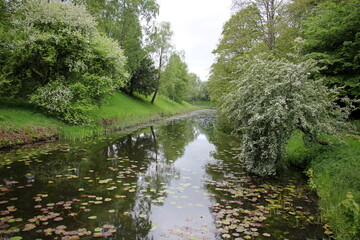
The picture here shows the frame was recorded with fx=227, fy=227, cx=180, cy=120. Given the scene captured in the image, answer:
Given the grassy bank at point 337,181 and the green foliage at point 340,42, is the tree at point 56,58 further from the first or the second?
the green foliage at point 340,42

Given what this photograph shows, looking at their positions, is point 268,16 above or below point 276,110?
above

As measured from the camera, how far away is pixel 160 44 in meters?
36.5

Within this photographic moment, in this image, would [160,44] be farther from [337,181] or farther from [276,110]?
[337,181]

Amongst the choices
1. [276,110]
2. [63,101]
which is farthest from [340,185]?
[63,101]

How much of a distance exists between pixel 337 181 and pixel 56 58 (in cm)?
1731

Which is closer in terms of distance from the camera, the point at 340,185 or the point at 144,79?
the point at 340,185

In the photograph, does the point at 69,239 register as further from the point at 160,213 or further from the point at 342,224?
the point at 342,224

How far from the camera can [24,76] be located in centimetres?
1570

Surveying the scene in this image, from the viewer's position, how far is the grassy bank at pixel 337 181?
4078mm

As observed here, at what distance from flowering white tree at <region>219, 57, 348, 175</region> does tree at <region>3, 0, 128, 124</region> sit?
40.3 feet

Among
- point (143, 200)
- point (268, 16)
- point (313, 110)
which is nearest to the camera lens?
point (143, 200)

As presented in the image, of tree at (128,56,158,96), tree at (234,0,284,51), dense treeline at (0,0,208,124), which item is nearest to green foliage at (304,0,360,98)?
tree at (234,0,284,51)

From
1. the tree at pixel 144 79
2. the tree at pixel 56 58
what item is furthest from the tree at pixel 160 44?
the tree at pixel 56 58

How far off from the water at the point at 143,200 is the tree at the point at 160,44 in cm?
2757
